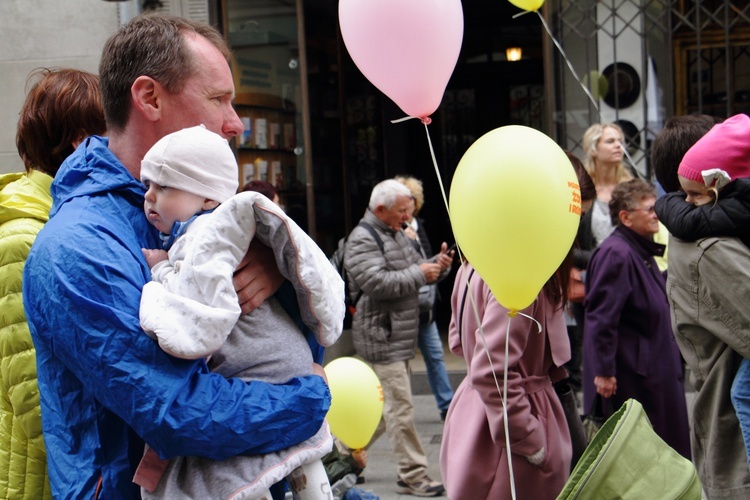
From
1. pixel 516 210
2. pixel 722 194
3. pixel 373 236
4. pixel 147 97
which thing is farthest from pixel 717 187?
pixel 373 236

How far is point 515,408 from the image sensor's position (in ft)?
11.6

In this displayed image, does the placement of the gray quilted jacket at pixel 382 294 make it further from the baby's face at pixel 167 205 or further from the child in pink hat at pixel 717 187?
the baby's face at pixel 167 205

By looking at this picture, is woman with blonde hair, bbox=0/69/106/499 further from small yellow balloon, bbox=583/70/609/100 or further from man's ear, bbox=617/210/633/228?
small yellow balloon, bbox=583/70/609/100

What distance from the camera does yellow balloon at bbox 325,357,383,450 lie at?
15.7ft

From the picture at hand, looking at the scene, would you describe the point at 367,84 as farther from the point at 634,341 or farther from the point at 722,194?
the point at 722,194

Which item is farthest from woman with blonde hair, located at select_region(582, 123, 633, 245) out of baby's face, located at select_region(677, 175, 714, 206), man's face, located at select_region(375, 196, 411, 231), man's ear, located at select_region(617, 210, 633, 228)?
baby's face, located at select_region(677, 175, 714, 206)

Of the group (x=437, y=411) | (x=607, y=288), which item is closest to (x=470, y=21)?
(x=437, y=411)

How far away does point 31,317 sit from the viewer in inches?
73.5

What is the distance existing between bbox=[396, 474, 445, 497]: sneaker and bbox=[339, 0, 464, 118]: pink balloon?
3.44 meters

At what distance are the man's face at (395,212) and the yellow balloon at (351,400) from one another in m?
1.95

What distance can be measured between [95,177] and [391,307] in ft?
15.4

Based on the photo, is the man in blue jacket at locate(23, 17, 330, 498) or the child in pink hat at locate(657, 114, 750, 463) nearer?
the man in blue jacket at locate(23, 17, 330, 498)

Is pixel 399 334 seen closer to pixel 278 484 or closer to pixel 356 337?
pixel 356 337

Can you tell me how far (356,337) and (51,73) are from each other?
402cm
